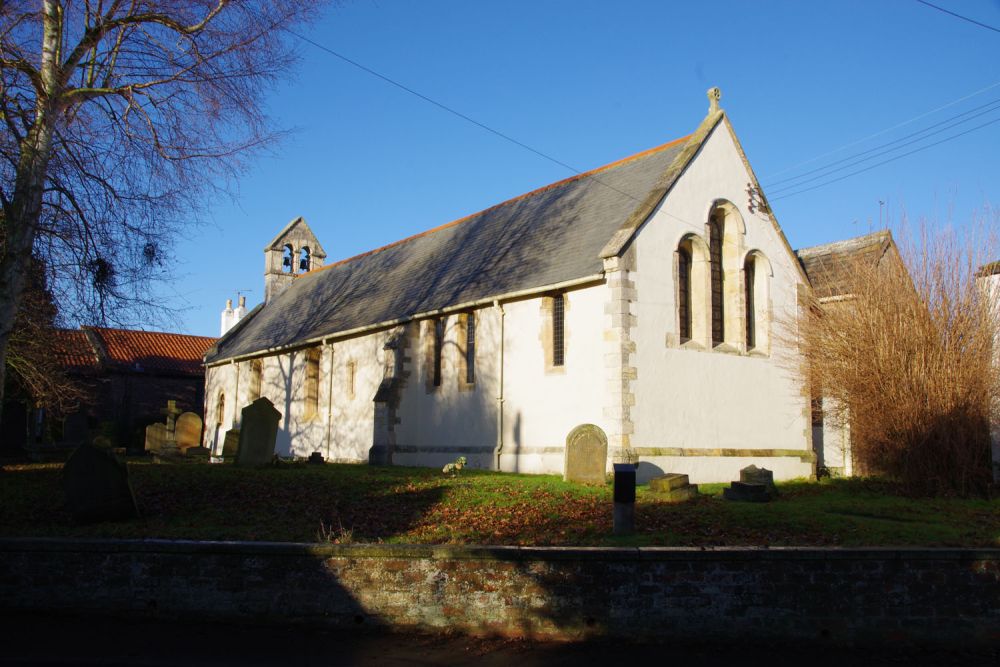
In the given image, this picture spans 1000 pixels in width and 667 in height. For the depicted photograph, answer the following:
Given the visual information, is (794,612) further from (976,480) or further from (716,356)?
(716,356)

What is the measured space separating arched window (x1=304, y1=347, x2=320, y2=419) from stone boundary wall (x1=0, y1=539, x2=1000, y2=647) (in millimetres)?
22331

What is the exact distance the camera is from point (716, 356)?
67.8 feet

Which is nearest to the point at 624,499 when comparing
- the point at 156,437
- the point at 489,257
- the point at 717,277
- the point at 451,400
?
the point at 717,277

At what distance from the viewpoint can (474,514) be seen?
12633 millimetres

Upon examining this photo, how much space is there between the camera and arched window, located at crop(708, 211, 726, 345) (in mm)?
21250

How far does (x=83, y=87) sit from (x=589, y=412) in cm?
1210

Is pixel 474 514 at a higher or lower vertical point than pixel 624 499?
lower

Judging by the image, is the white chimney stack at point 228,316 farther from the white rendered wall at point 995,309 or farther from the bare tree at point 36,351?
the white rendered wall at point 995,309

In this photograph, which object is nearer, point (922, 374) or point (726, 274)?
point (922, 374)

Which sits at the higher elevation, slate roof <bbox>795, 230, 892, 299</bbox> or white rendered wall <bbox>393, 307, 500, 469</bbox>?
slate roof <bbox>795, 230, 892, 299</bbox>

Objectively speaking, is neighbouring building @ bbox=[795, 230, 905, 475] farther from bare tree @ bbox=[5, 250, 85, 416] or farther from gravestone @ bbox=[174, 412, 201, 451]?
gravestone @ bbox=[174, 412, 201, 451]

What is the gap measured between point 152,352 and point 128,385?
3391mm

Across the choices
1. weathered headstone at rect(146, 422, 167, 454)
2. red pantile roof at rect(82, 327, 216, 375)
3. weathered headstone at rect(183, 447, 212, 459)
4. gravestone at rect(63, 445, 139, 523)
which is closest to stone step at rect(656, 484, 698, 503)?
gravestone at rect(63, 445, 139, 523)

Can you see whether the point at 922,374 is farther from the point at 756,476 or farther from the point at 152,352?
the point at 152,352
